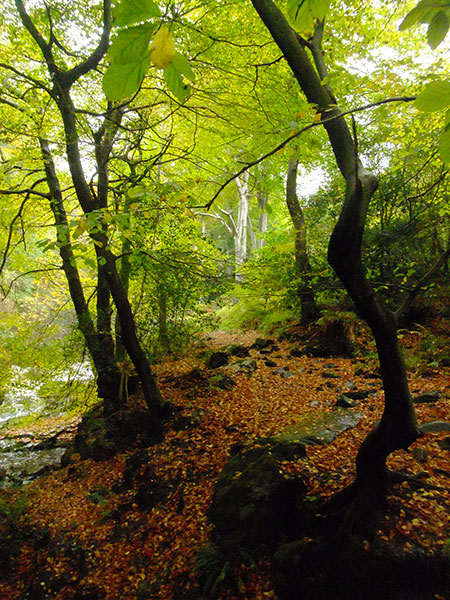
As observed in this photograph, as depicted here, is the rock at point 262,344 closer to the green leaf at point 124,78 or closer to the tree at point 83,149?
the tree at point 83,149

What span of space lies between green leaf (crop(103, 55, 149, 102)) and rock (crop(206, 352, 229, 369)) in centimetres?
688

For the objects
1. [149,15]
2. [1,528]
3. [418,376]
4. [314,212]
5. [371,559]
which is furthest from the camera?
[314,212]

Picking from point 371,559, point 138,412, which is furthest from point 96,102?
point 371,559

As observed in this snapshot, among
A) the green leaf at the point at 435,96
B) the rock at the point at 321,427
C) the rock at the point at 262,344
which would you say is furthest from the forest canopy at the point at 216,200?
the rock at the point at 262,344

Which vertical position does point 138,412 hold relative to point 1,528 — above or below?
above

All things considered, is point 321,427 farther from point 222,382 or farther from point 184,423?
point 222,382

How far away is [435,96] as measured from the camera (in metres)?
0.63

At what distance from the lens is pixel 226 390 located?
6098 mm

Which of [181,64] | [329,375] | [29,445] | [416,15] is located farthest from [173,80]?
[29,445]

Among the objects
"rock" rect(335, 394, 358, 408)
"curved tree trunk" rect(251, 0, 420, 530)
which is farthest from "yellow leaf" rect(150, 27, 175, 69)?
"rock" rect(335, 394, 358, 408)

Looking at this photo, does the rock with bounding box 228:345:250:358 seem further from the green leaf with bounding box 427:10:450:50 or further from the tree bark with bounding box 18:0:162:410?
the green leaf with bounding box 427:10:450:50

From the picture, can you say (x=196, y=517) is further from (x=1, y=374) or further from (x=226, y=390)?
(x=1, y=374)

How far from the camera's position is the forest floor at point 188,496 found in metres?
2.59

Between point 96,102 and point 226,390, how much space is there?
6.54 meters
